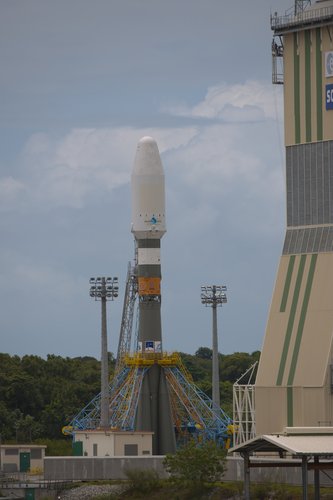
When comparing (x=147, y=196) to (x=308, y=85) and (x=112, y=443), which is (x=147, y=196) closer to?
(x=112, y=443)

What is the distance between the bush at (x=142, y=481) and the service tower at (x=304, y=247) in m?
7.14

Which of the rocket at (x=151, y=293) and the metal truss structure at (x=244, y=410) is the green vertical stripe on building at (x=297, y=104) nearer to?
the metal truss structure at (x=244, y=410)

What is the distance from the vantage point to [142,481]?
9031 cm

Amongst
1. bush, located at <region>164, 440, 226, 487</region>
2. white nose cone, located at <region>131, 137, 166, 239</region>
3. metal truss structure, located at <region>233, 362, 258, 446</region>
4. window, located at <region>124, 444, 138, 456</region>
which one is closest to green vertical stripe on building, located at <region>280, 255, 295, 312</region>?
metal truss structure, located at <region>233, 362, 258, 446</region>

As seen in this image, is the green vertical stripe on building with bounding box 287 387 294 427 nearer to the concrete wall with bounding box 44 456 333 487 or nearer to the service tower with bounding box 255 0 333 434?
the service tower with bounding box 255 0 333 434

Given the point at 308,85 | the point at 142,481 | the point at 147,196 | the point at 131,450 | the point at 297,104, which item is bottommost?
the point at 142,481

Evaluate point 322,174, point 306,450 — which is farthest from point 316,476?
point 322,174

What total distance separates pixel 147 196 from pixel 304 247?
24584 millimetres

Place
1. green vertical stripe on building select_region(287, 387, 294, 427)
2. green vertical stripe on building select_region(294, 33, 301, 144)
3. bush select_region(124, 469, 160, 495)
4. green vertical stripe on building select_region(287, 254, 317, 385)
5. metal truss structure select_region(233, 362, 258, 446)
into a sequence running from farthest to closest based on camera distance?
green vertical stripe on building select_region(294, 33, 301, 144) < metal truss structure select_region(233, 362, 258, 446) < green vertical stripe on building select_region(287, 254, 317, 385) < green vertical stripe on building select_region(287, 387, 294, 427) < bush select_region(124, 469, 160, 495)

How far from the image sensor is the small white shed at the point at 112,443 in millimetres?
109125

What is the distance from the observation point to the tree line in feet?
462

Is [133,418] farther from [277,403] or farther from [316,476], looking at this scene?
[316,476]

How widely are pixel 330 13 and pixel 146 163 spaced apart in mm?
27680

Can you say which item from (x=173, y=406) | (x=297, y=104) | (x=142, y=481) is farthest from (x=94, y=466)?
(x=297, y=104)
